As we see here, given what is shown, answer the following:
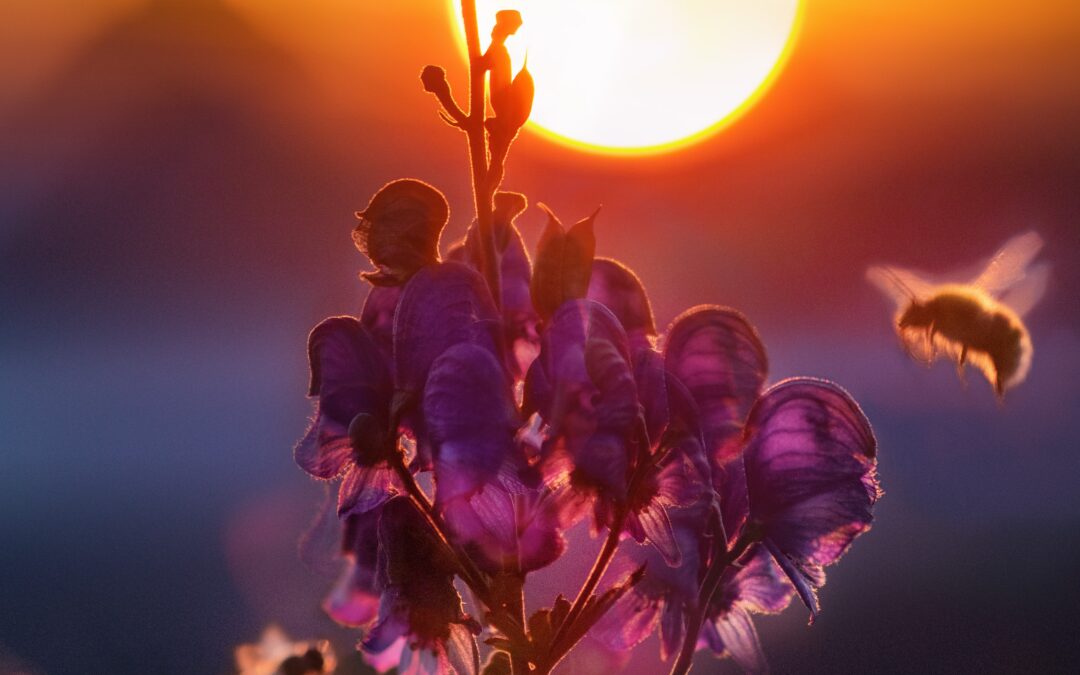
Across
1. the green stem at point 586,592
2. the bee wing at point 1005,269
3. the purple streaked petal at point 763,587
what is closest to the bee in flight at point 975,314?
the bee wing at point 1005,269

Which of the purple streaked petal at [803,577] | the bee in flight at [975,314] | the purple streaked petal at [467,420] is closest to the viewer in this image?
the purple streaked petal at [467,420]

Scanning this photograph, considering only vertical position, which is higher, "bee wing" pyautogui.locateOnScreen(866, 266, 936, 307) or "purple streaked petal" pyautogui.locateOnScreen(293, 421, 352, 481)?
"bee wing" pyautogui.locateOnScreen(866, 266, 936, 307)

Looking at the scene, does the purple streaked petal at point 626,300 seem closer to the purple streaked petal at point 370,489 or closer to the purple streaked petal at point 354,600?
the purple streaked petal at point 370,489

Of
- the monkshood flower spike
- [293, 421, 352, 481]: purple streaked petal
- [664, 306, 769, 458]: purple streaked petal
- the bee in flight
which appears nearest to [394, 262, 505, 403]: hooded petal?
the monkshood flower spike

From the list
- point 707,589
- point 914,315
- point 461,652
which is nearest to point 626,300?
point 707,589

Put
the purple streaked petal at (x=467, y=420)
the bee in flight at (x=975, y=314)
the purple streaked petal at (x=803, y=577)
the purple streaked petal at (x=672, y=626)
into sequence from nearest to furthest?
the purple streaked petal at (x=467, y=420) < the purple streaked petal at (x=803, y=577) < the purple streaked petal at (x=672, y=626) < the bee in flight at (x=975, y=314)

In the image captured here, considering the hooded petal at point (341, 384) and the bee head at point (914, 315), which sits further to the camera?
the bee head at point (914, 315)

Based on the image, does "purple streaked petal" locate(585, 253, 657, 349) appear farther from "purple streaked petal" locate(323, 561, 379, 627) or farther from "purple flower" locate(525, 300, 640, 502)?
"purple streaked petal" locate(323, 561, 379, 627)

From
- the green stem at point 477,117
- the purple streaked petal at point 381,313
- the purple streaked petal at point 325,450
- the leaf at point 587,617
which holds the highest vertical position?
the green stem at point 477,117

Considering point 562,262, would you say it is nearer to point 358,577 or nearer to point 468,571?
point 468,571
